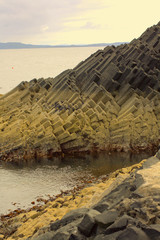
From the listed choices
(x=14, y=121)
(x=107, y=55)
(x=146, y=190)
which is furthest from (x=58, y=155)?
→ (x=146, y=190)

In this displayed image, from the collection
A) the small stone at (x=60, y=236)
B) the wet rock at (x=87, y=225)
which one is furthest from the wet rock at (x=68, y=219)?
the wet rock at (x=87, y=225)

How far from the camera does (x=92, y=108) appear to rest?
43781 mm

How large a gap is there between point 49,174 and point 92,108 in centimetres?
1269

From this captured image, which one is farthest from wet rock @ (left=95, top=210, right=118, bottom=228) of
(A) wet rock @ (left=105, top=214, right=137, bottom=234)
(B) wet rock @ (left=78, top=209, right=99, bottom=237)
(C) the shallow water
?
(C) the shallow water

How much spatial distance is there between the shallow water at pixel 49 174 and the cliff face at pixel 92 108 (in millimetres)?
2414

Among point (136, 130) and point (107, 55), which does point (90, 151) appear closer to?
point (136, 130)

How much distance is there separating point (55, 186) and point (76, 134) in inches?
455

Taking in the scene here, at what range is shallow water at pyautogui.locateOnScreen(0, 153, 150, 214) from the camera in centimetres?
2881

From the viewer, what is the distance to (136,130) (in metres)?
41.4

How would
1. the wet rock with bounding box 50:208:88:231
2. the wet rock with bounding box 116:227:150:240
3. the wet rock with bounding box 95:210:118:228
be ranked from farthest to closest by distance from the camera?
the wet rock with bounding box 50:208:88:231 < the wet rock with bounding box 95:210:118:228 < the wet rock with bounding box 116:227:150:240

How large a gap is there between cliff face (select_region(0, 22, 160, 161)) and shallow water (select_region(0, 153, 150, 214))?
2.41 meters

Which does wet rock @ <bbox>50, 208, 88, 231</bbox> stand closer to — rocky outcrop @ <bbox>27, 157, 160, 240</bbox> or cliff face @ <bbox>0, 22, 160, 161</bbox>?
rocky outcrop @ <bbox>27, 157, 160, 240</bbox>

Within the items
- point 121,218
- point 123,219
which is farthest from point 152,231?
point 121,218

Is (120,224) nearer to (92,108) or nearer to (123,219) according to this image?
(123,219)
